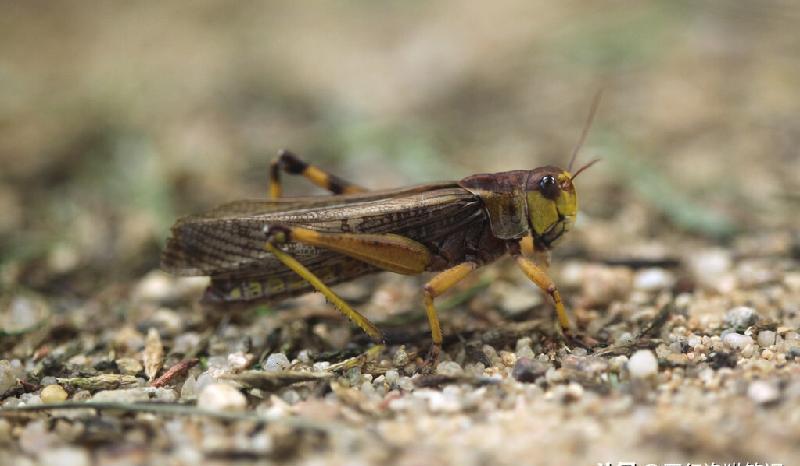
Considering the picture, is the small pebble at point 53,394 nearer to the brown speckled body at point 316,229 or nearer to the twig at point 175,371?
the twig at point 175,371

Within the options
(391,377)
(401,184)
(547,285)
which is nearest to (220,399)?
(391,377)

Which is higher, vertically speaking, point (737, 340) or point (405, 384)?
point (737, 340)

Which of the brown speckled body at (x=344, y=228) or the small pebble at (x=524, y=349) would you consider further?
the brown speckled body at (x=344, y=228)

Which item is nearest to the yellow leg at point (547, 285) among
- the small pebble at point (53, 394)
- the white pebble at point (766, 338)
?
the white pebble at point (766, 338)

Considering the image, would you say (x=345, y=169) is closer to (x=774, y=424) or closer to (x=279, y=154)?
(x=279, y=154)

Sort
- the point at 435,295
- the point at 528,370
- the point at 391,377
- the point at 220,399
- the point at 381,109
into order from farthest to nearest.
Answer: the point at 381,109
the point at 435,295
the point at 391,377
the point at 528,370
the point at 220,399

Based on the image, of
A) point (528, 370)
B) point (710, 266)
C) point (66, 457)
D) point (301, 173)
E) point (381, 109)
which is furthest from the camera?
point (381, 109)

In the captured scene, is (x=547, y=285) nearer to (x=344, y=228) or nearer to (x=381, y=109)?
(x=344, y=228)
